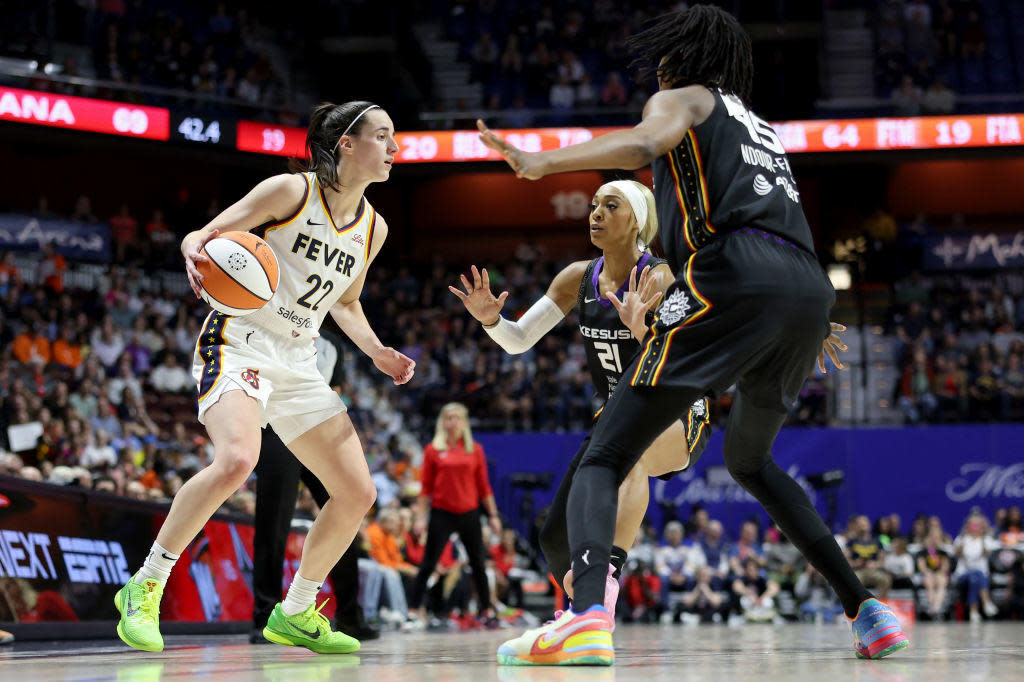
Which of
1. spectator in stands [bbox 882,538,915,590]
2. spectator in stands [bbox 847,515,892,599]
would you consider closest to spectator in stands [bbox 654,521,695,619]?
spectator in stands [bbox 847,515,892,599]

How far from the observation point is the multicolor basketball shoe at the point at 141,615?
4.10 m

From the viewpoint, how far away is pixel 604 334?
4.79 m

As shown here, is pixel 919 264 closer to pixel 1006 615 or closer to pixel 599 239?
pixel 1006 615

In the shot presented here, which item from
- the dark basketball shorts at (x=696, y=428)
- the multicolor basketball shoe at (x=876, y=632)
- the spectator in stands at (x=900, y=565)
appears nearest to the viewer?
the multicolor basketball shoe at (x=876, y=632)

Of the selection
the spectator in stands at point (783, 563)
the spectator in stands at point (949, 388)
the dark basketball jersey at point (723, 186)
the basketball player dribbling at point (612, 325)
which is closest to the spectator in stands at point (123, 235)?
the spectator in stands at point (783, 563)

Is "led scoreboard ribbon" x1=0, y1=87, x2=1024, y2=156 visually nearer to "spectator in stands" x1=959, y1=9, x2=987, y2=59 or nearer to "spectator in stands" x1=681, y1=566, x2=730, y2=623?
"spectator in stands" x1=959, y1=9, x2=987, y2=59

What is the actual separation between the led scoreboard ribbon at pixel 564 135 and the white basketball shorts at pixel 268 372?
14768 mm

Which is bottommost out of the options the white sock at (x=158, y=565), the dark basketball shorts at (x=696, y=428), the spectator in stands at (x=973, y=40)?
the white sock at (x=158, y=565)

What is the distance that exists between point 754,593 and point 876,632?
32.4 ft

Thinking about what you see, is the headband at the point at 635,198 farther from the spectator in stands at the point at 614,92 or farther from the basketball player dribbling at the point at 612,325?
the spectator in stands at the point at 614,92

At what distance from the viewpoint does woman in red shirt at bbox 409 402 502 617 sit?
9.96 m

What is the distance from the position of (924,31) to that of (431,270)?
403 inches

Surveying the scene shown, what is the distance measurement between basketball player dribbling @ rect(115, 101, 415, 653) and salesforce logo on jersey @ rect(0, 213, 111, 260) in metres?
13.7

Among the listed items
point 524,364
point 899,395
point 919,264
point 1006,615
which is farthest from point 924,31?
point 1006,615
